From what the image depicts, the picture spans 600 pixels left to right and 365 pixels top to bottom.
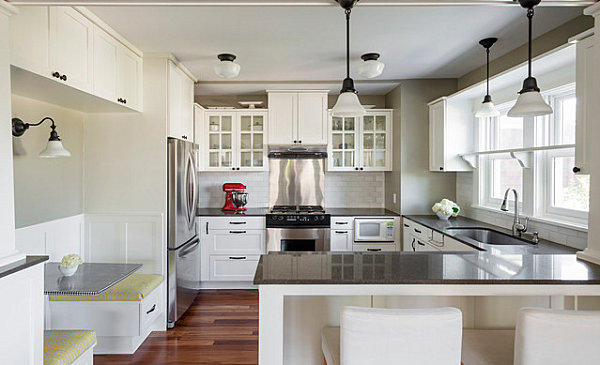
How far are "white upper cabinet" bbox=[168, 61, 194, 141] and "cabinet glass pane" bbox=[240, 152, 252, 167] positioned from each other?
0.74 meters

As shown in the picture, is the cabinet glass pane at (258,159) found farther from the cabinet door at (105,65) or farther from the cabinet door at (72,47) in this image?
the cabinet door at (72,47)

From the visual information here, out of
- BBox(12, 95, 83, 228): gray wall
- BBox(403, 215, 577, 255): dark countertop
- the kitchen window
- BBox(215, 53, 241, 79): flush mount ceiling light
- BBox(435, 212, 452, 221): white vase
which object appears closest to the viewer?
BBox(403, 215, 577, 255): dark countertop

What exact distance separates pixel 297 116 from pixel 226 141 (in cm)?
98

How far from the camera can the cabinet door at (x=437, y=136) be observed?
3.99 m

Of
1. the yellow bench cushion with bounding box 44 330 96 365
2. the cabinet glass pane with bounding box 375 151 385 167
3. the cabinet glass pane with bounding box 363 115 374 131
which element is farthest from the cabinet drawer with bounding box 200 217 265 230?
the yellow bench cushion with bounding box 44 330 96 365

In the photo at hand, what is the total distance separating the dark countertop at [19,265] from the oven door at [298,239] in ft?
8.97

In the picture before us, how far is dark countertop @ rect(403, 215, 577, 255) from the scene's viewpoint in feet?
8.00

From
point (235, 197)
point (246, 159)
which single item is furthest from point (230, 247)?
point (246, 159)

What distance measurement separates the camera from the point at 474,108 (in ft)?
12.8

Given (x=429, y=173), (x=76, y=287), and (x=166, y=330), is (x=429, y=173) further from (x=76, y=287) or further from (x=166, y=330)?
(x=76, y=287)

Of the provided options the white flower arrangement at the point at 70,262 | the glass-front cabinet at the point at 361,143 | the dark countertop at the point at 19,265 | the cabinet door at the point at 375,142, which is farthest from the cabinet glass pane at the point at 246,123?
the dark countertop at the point at 19,265

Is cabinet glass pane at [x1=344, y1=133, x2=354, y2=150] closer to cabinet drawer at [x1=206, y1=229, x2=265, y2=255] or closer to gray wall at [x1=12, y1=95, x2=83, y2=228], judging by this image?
cabinet drawer at [x1=206, y1=229, x2=265, y2=255]

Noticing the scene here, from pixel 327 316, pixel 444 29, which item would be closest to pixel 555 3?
pixel 444 29

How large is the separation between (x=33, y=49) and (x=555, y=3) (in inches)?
106
